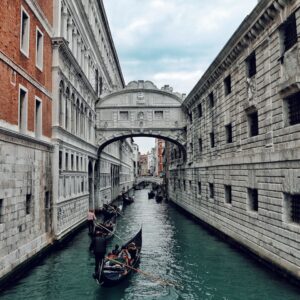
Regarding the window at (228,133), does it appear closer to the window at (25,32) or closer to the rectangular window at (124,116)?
the window at (25,32)

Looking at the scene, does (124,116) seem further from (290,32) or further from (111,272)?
(111,272)

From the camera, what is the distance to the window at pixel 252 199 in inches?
528

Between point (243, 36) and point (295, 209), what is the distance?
6.82 meters

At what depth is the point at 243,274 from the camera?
11109 mm

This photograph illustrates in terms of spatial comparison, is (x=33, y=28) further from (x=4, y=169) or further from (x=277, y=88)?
(x=277, y=88)

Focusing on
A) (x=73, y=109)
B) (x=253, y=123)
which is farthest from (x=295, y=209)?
(x=73, y=109)

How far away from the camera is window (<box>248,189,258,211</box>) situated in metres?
13.4

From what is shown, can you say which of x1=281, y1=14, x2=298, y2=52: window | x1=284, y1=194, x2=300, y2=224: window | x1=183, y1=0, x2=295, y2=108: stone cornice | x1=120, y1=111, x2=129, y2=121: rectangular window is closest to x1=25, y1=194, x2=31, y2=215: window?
x1=284, y1=194, x2=300, y2=224: window

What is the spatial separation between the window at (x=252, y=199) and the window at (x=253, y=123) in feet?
7.18

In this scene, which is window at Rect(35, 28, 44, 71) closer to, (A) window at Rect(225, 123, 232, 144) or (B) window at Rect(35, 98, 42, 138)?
(B) window at Rect(35, 98, 42, 138)

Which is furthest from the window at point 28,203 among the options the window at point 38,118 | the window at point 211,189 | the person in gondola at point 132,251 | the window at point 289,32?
the window at point 211,189

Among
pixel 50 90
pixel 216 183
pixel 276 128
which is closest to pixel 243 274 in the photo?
pixel 276 128

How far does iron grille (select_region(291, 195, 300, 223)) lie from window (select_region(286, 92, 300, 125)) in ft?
7.18

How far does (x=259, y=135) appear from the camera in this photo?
12523mm
